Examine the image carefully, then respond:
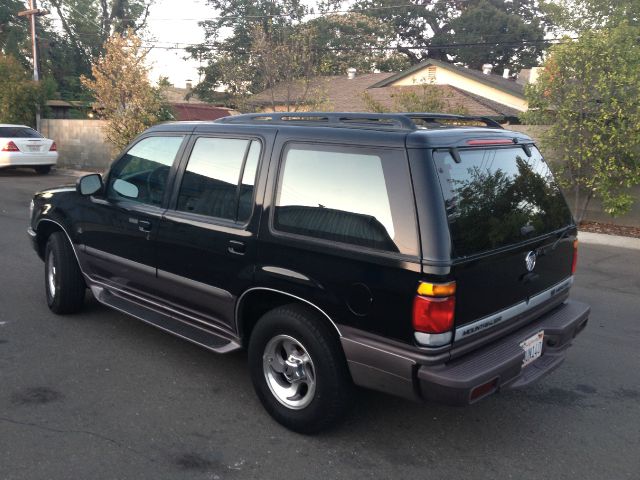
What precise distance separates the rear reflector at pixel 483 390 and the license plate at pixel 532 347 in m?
0.33

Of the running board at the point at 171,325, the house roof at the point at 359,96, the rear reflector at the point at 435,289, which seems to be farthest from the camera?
the house roof at the point at 359,96

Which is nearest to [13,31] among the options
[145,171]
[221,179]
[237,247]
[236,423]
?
[145,171]

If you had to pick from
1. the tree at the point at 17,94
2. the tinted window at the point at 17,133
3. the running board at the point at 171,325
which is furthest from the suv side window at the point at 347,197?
the tree at the point at 17,94

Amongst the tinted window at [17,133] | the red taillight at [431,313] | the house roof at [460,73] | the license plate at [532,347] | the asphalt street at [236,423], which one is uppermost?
the house roof at [460,73]

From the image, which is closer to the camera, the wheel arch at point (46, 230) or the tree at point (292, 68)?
the wheel arch at point (46, 230)

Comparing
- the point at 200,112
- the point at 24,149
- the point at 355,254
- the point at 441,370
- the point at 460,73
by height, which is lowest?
the point at 441,370

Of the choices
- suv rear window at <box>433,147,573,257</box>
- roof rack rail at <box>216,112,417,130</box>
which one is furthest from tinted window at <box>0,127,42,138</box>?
suv rear window at <box>433,147,573,257</box>

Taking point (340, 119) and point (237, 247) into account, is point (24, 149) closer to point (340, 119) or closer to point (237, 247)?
point (237, 247)

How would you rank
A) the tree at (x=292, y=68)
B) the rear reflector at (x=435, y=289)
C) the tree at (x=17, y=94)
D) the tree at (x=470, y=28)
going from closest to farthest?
the rear reflector at (x=435, y=289)
the tree at (x=292, y=68)
the tree at (x=17, y=94)
the tree at (x=470, y=28)

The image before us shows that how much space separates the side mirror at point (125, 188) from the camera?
15.0ft

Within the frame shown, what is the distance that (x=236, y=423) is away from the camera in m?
3.61

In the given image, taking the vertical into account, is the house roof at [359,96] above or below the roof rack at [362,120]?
above

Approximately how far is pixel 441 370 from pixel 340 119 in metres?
1.67

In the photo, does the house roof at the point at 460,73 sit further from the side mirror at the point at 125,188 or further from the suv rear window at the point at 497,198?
the side mirror at the point at 125,188
